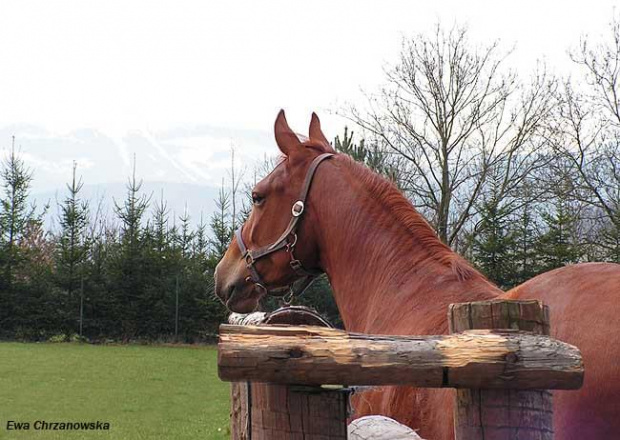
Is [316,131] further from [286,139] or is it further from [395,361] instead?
[395,361]

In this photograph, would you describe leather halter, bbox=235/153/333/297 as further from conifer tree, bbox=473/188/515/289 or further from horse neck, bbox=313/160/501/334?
conifer tree, bbox=473/188/515/289

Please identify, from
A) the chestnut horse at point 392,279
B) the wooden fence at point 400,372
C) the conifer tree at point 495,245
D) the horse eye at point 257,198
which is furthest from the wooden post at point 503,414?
the conifer tree at point 495,245

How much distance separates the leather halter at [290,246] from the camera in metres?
3.69

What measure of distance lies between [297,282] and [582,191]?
20433 mm

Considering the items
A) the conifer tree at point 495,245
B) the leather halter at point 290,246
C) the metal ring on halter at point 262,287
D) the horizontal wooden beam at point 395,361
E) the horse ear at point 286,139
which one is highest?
the conifer tree at point 495,245

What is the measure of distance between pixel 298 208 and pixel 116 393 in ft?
35.8

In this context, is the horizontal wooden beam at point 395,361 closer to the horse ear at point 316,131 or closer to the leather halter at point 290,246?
the leather halter at point 290,246

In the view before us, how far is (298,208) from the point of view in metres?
3.69

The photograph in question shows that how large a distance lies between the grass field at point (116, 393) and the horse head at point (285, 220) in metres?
6.02

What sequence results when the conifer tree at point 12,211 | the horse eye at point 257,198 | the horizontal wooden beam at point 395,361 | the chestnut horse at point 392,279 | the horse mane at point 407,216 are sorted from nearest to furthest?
the horizontal wooden beam at point 395,361 → the chestnut horse at point 392,279 → the horse mane at point 407,216 → the horse eye at point 257,198 → the conifer tree at point 12,211

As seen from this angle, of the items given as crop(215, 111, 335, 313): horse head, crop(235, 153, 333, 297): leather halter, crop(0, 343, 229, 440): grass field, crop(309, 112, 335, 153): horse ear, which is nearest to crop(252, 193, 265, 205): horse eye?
crop(215, 111, 335, 313): horse head

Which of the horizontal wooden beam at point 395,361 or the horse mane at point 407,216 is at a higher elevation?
the horse mane at point 407,216

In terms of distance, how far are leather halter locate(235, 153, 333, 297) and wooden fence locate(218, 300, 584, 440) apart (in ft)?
6.96

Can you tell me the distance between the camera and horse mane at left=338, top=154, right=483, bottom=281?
3.02 meters
